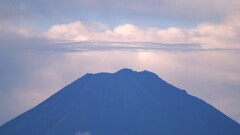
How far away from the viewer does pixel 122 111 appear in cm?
16600

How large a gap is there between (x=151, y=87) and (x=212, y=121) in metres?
30.1

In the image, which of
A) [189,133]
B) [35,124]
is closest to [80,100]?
[35,124]

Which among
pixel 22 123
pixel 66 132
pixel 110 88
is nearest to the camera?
pixel 66 132

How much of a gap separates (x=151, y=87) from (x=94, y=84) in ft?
79.3

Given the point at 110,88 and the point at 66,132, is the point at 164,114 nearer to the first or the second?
the point at 110,88

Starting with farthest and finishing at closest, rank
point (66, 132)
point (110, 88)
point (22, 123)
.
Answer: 1. point (110, 88)
2. point (22, 123)
3. point (66, 132)

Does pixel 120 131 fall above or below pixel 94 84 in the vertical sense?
below

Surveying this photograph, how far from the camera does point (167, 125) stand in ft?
515

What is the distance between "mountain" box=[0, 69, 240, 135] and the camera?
507ft

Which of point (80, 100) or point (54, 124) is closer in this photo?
point (54, 124)

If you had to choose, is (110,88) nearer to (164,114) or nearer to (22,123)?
(164,114)

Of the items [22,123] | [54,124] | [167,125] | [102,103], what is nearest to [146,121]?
[167,125]

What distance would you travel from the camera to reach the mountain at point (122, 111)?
155m

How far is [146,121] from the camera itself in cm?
15838
